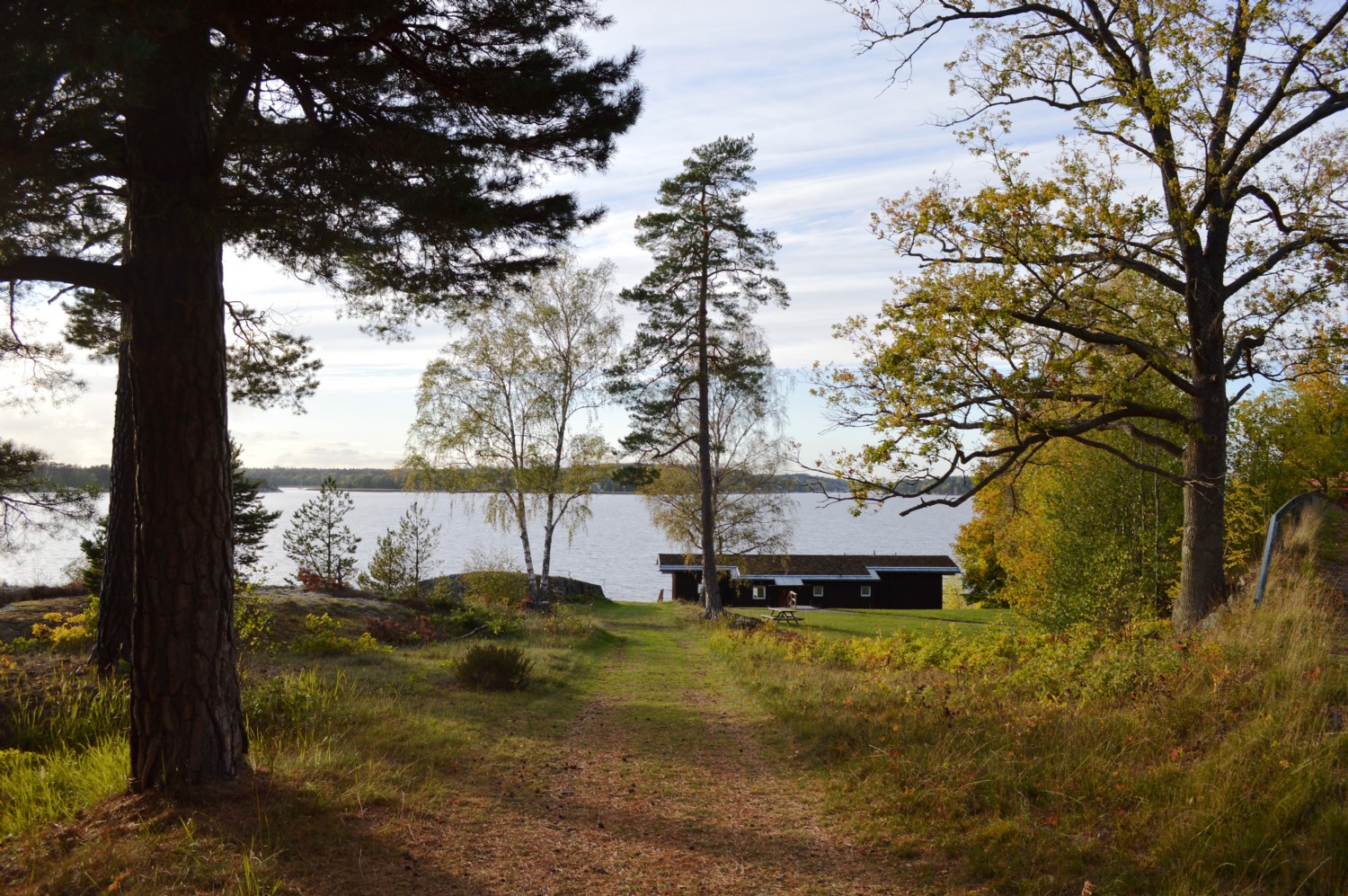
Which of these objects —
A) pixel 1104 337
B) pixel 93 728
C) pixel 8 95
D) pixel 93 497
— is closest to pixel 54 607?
pixel 93 497

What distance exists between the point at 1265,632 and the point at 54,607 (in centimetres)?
1518

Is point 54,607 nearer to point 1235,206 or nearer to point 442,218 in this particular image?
point 442,218

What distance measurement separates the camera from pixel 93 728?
6.38m

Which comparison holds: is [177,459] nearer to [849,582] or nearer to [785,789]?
[785,789]

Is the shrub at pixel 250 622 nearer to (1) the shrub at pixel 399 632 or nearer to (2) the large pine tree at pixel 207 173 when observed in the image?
(1) the shrub at pixel 399 632

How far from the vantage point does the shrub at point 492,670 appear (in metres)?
9.98

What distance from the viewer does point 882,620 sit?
28984 millimetres

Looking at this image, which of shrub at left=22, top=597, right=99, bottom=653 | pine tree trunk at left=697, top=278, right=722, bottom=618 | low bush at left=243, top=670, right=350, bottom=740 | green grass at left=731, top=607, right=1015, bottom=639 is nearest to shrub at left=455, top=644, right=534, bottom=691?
low bush at left=243, top=670, right=350, bottom=740

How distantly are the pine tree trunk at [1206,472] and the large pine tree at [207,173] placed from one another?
7.99 m

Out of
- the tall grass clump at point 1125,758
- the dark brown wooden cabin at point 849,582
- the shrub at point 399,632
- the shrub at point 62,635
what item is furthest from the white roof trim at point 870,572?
the tall grass clump at point 1125,758

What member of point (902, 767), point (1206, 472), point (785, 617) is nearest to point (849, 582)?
point (785, 617)

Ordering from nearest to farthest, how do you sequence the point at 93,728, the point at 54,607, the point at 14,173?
the point at 14,173 < the point at 93,728 < the point at 54,607

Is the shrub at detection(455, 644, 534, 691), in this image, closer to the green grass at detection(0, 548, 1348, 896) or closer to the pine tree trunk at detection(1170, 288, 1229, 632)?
the green grass at detection(0, 548, 1348, 896)

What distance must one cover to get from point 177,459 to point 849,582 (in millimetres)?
37197
